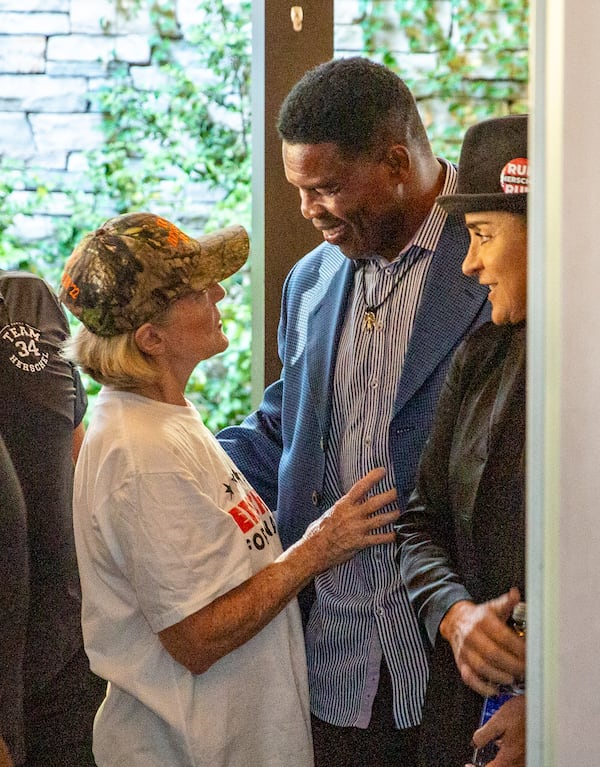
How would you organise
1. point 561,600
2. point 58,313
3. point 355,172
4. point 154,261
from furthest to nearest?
point 58,313 → point 355,172 → point 154,261 → point 561,600

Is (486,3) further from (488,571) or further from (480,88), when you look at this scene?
(488,571)

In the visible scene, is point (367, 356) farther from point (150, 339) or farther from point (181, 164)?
point (181, 164)

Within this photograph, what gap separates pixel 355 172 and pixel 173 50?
2990 mm

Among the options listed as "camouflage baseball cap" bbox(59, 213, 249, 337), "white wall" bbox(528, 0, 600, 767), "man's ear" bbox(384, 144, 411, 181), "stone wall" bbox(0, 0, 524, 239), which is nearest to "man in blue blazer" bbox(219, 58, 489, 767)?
"man's ear" bbox(384, 144, 411, 181)

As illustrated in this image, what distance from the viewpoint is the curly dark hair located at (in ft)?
6.43

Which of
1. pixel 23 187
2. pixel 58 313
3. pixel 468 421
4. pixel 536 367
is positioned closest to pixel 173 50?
pixel 23 187

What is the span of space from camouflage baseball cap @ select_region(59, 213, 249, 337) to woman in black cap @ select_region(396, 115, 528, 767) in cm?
51

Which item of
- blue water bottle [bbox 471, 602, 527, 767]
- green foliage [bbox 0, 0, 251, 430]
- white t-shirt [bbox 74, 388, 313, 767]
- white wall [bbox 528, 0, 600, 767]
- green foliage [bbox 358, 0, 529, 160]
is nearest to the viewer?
white wall [bbox 528, 0, 600, 767]

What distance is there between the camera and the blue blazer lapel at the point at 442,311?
182cm

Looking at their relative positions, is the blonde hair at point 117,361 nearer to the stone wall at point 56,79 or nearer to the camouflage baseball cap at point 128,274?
the camouflage baseball cap at point 128,274

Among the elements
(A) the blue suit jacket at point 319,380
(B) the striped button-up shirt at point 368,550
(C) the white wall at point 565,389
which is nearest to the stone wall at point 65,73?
(A) the blue suit jacket at point 319,380

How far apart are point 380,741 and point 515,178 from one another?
105 centimetres

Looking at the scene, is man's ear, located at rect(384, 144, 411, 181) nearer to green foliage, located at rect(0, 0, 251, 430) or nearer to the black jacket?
the black jacket

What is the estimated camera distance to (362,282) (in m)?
2.05
